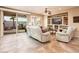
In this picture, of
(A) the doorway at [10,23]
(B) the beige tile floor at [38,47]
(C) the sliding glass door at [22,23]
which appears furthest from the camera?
(C) the sliding glass door at [22,23]

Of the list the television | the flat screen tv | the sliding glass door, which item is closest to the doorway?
the sliding glass door

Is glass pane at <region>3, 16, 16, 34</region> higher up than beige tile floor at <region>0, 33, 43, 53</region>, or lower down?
higher up

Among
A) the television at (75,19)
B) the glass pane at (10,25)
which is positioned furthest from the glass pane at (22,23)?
the television at (75,19)

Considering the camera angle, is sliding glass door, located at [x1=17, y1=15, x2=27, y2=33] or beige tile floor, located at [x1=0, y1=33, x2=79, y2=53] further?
sliding glass door, located at [x1=17, y1=15, x2=27, y2=33]

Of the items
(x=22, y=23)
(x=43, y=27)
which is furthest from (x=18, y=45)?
(x=22, y=23)

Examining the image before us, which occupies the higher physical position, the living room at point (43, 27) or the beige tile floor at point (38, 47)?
the living room at point (43, 27)

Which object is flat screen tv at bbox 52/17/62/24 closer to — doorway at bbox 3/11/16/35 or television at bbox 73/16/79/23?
television at bbox 73/16/79/23

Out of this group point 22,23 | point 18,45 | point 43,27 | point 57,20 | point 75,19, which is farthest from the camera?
point 22,23

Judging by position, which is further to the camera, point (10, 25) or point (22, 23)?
point (22, 23)

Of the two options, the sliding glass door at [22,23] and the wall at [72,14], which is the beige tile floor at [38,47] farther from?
the sliding glass door at [22,23]

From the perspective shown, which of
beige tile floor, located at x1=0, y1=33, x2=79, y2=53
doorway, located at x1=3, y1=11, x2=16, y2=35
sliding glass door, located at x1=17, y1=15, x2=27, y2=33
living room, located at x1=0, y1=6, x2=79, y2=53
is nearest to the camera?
beige tile floor, located at x1=0, y1=33, x2=79, y2=53

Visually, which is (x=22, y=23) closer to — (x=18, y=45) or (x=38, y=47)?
(x=18, y=45)
